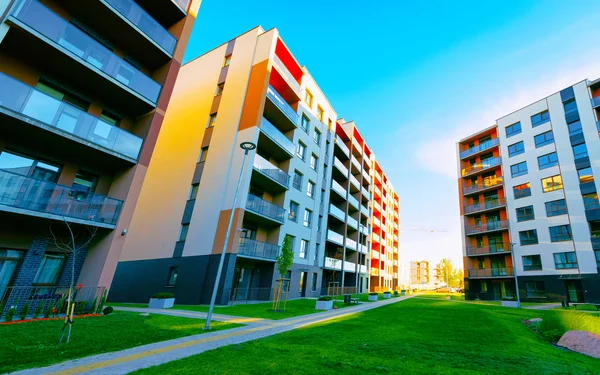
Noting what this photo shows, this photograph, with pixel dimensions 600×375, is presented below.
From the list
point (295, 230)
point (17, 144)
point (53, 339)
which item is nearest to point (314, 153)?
point (295, 230)

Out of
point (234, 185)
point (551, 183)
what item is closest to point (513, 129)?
point (551, 183)

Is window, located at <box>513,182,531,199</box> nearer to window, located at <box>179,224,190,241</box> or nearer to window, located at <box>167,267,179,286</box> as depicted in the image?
window, located at <box>179,224,190,241</box>

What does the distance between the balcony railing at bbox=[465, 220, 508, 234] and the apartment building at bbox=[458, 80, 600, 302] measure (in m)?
0.12

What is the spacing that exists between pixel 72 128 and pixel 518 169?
49.5 metres

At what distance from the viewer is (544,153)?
122ft

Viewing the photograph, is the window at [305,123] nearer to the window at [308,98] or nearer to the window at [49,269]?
the window at [308,98]

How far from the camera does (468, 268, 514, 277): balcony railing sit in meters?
36.7

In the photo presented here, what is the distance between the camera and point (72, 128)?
40.8 feet

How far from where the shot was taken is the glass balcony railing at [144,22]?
14.2m

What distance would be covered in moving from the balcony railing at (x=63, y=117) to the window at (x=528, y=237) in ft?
147

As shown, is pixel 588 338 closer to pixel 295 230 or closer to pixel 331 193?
pixel 295 230

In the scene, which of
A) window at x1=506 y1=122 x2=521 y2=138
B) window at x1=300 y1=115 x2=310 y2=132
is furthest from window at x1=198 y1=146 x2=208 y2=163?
window at x1=506 y1=122 x2=521 y2=138

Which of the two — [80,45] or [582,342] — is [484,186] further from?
[80,45]

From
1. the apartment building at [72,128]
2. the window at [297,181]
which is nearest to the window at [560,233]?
the window at [297,181]
